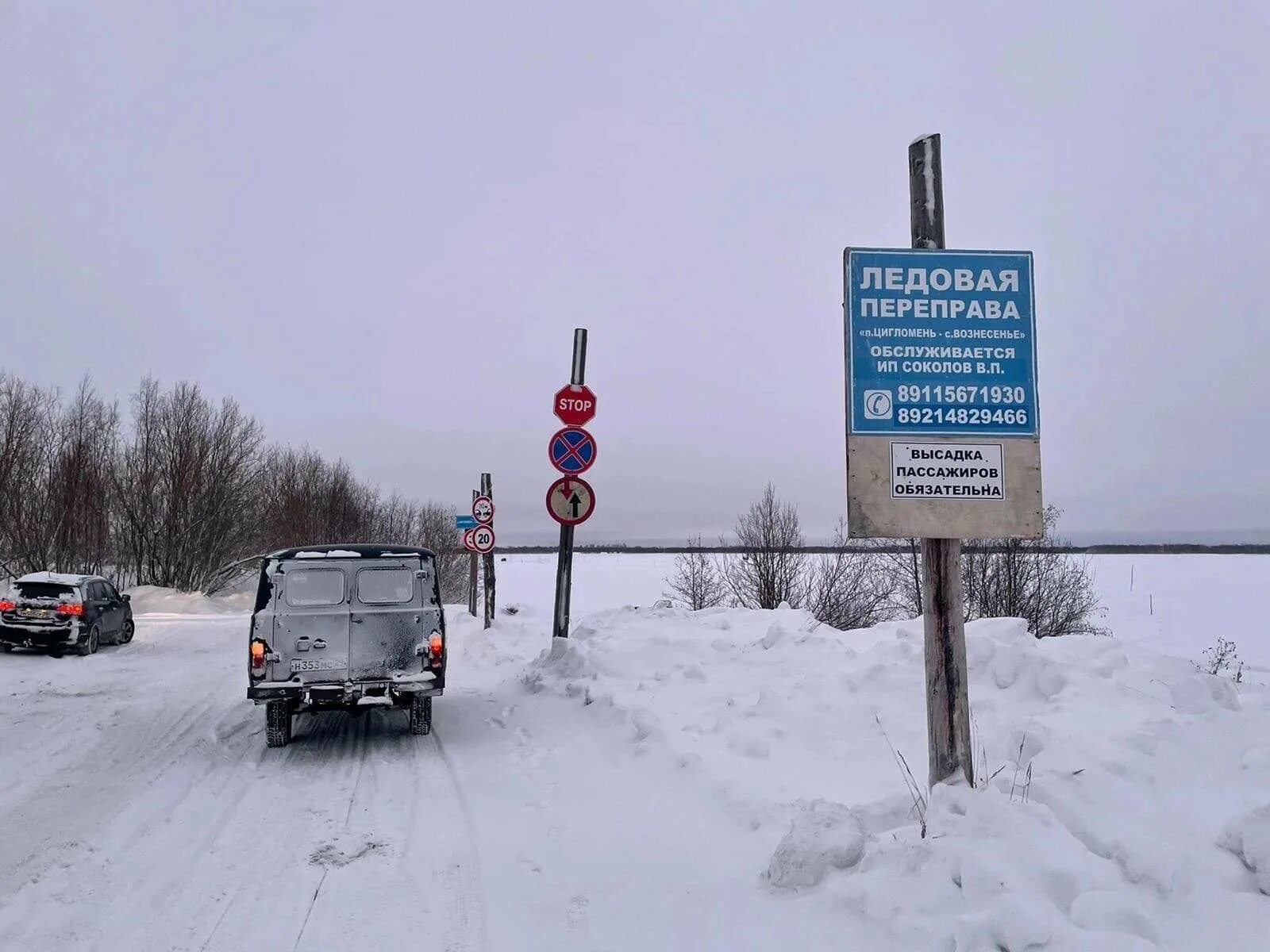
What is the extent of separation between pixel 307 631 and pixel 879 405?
265 inches

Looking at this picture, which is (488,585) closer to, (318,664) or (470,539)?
(470,539)

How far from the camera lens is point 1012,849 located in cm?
423

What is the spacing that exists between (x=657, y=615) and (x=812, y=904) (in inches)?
511

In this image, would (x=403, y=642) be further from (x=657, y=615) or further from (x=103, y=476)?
(x=103, y=476)

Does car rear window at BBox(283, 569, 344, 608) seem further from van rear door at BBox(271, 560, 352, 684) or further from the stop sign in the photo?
the stop sign

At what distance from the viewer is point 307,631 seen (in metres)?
9.18

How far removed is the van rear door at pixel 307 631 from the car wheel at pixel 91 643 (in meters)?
11.5

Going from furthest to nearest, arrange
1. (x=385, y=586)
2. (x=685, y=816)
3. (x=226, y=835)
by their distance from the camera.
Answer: (x=385, y=586) → (x=685, y=816) → (x=226, y=835)

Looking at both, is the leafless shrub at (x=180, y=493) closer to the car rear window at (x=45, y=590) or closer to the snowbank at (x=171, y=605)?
the snowbank at (x=171, y=605)

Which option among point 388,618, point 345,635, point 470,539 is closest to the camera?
Result: point 345,635

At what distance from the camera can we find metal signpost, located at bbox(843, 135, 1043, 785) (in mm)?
5250

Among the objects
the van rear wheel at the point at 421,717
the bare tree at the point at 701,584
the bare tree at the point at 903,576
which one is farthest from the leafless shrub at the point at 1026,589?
the van rear wheel at the point at 421,717

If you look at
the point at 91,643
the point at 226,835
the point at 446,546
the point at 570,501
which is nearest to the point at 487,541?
the point at 570,501

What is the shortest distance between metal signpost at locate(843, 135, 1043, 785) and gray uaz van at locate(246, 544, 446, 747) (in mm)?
5929
